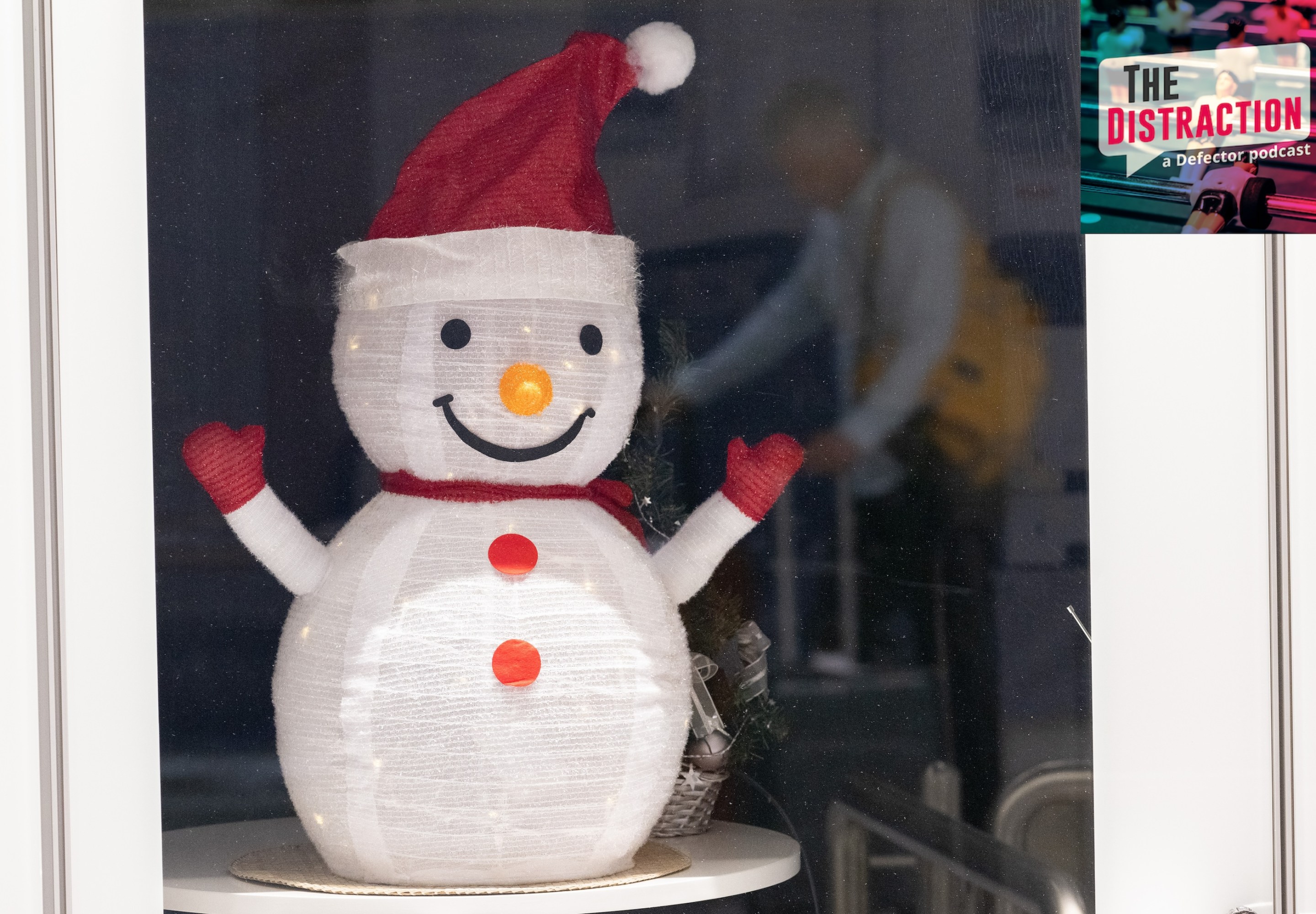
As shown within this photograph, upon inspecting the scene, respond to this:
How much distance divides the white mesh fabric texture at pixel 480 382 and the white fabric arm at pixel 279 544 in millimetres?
68

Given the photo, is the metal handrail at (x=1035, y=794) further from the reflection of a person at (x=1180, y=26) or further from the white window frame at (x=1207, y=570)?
the reflection of a person at (x=1180, y=26)

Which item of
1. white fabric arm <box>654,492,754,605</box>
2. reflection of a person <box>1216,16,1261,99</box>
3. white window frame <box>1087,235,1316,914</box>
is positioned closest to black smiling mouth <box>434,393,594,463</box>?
white fabric arm <box>654,492,754,605</box>

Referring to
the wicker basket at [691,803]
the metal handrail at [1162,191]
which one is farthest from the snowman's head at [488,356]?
the metal handrail at [1162,191]

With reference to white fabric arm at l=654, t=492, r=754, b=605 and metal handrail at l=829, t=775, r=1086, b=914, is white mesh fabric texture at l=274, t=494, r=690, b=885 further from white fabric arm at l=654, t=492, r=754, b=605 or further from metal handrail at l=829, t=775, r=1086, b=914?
metal handrail at l=829, t=775, r=1086, b=914

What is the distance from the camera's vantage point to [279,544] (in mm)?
842

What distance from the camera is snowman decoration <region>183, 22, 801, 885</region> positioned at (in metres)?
0.80

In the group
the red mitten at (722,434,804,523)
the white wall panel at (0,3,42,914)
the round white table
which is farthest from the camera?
the red mitten at (722,434,804,523)

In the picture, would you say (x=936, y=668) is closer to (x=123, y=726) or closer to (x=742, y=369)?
(x=742, y=369)

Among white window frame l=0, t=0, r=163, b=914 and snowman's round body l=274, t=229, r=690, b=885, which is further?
snowman's round body l=274, t=229, r=690, b=885

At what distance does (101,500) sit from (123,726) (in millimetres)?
108

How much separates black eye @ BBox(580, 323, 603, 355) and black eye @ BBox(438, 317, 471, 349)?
0.23 ft

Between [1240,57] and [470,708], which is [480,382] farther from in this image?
[1240,57]

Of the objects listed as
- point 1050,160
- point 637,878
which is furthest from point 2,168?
point 1050,160

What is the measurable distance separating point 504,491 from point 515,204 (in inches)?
7.0
